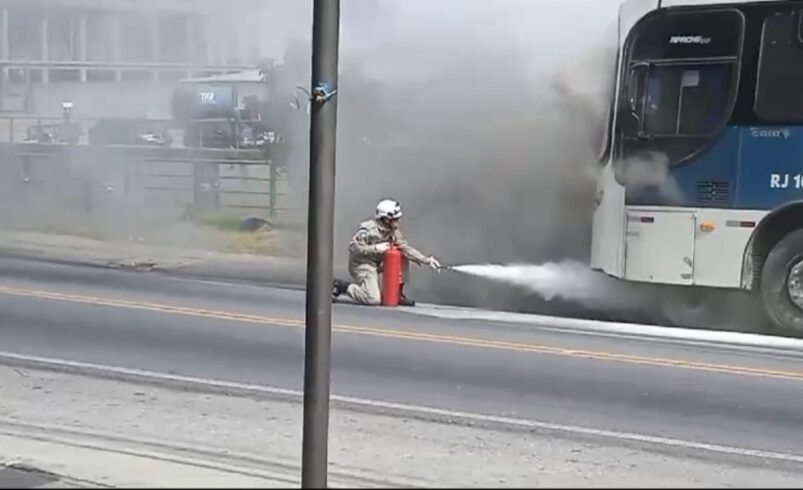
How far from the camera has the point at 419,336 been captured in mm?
12258

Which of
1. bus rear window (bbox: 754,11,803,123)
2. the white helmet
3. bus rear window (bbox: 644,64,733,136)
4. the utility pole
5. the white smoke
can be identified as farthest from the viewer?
the white smoke

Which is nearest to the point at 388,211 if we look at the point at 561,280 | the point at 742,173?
the point at 561,280

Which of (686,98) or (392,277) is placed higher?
Result: (686,98)

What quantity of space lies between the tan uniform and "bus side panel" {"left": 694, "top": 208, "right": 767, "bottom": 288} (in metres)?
3.17

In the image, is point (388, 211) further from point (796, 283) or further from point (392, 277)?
point (796, 283)

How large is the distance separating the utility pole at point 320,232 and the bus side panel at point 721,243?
843cm

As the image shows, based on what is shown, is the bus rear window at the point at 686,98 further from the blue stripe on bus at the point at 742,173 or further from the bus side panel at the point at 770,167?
the bus side panel at the point at 770,167

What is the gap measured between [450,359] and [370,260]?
400cm

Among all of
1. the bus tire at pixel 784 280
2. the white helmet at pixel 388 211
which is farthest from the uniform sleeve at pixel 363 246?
the bus tire at pixel 784 280

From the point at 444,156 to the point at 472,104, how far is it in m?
0.80

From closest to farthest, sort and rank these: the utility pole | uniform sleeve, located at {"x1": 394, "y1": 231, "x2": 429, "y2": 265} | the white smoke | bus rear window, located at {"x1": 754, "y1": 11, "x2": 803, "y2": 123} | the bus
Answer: the utility pole → bus rear window, located at {"x1": 754, "y1": 11, "x2": 803, "y2": 123} → the bus → uniform sleeve, located at {"x1": 394, "y1": 231, "x2": 429, "y2": 265} → the white smoke

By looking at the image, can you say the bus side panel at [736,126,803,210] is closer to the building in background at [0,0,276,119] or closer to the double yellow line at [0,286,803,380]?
the double yellow line at [0,286,803,380]

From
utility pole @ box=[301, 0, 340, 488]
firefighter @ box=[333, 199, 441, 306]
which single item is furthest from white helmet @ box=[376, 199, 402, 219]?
utility pole @ box=[301, 0, 340, 488]

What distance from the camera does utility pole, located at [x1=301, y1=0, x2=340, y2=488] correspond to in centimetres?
530
